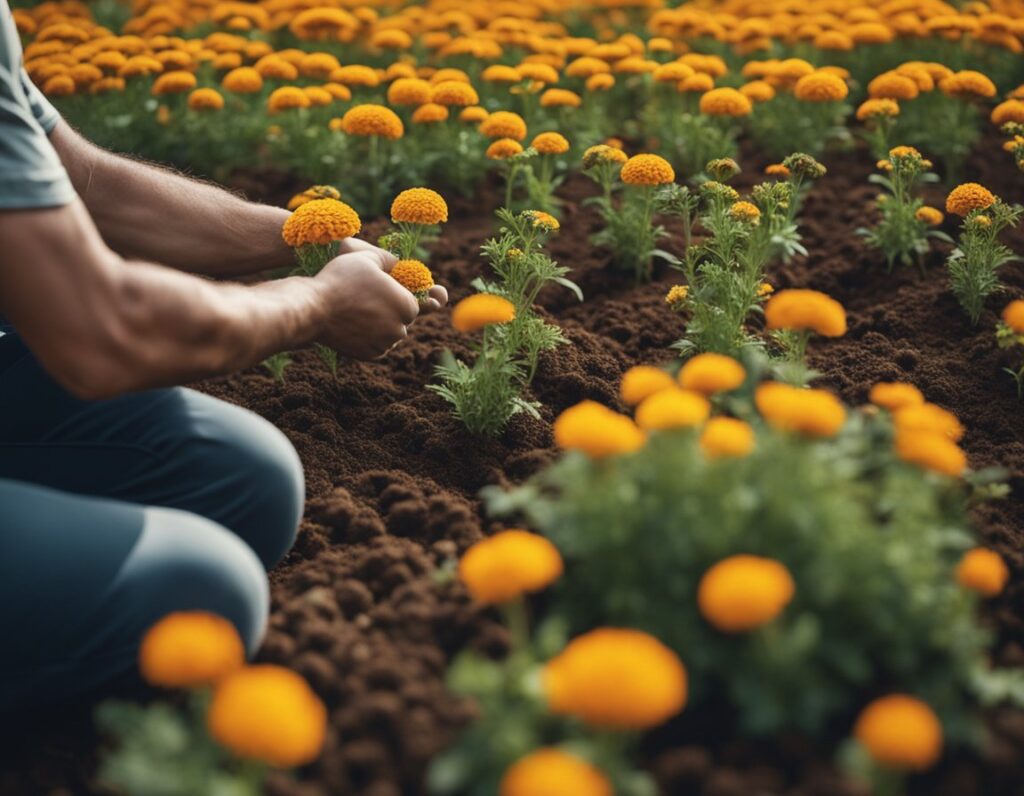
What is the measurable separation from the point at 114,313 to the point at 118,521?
1.36 feet

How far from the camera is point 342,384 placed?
3.52 metres

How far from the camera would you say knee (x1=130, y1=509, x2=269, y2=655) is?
7.01ft

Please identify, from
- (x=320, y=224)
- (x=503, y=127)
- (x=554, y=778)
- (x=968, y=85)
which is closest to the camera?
(x=554, y=778)

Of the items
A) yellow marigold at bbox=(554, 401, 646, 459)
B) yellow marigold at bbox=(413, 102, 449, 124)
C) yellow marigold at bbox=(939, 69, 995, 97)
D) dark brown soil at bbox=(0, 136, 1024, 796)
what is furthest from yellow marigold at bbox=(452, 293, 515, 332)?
yellow marigold at bbox=(939, 69, 995, 97)

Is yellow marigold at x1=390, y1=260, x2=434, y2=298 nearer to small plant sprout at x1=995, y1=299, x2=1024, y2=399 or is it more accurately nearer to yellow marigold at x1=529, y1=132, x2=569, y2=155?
yellow marigold at x1=529, y1=132, x2=569, y2=155

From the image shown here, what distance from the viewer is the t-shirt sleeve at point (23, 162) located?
1942mm

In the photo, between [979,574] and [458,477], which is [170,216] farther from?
[979,574]

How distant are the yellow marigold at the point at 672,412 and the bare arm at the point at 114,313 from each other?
84 centimetres

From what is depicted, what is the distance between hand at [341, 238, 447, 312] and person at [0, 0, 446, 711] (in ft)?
0.64

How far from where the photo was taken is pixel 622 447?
1933 millimetres

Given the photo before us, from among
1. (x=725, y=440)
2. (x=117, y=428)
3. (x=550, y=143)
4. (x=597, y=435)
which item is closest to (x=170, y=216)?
(x=117, y=428)

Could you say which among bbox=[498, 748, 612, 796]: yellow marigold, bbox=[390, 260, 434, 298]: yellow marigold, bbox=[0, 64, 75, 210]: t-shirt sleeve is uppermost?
bbox=[0, 64, 75, 210]: t-shirt sleeve

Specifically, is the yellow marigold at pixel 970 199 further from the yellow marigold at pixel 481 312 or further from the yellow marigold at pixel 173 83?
the yellow marigold at pixel 173 83

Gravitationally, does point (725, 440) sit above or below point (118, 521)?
above
